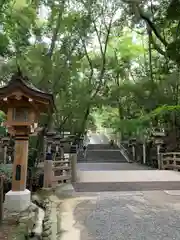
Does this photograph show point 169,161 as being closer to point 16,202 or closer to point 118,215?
point 118,215

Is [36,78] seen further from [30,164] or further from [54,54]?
[30,164]

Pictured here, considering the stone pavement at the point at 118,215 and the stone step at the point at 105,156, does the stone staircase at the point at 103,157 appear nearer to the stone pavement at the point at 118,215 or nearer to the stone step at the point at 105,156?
the stone step at the point at 105,156

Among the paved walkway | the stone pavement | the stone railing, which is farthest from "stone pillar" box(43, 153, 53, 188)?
the stone railing

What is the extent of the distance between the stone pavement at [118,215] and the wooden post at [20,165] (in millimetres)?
1048

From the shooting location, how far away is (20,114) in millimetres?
6879

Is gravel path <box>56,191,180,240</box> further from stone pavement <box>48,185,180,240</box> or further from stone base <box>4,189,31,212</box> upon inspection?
stone base <box>4,189,31,212</box>

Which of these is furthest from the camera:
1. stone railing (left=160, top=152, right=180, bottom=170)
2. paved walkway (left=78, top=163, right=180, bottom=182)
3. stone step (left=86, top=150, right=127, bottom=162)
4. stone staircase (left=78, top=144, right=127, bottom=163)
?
stone step (left=86, top=150, right=127, bottom=162)

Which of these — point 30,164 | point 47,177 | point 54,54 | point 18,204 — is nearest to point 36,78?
point 54,54

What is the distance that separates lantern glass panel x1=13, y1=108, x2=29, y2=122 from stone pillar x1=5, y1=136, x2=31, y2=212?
490mm

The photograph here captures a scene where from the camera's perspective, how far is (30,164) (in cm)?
1017

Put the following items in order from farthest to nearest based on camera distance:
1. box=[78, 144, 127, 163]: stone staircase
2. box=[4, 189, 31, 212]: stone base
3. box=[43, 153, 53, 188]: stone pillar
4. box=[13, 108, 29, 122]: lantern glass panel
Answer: box=[78, 144, 127, 163]: stone staircase
box=[43, 153, 53, 188]: stone pillar
box=[13, 108, 29, 122]: lantern glass panel
box=[4, 189, 31, 212]: stone base

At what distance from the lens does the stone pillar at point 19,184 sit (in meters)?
6.63

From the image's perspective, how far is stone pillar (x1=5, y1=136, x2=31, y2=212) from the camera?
21.8ft

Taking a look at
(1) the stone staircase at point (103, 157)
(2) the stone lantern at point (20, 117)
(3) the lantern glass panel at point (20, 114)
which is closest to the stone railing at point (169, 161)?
(1) the stone staircase at point (103, 157)
